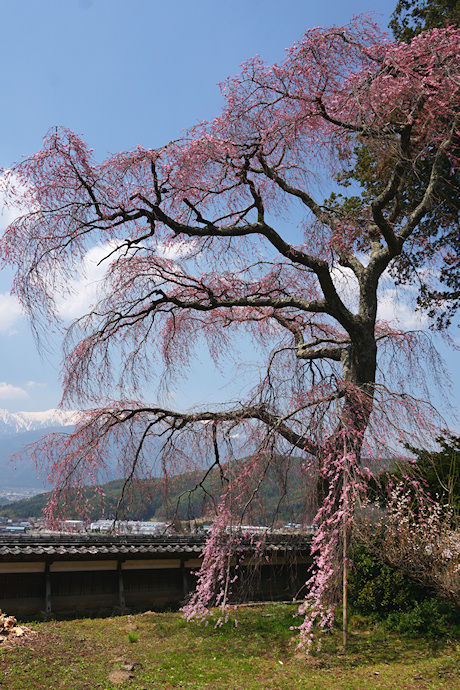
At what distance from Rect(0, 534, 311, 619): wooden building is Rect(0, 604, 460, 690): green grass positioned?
87 cm

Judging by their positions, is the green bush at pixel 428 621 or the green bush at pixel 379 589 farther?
the green bush at pixel 379 589

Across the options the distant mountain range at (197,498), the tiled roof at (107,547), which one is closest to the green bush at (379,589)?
the tiled roof at (107,547)

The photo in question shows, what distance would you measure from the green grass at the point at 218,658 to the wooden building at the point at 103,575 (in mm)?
868

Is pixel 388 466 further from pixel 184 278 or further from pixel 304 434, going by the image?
pixel 184 278

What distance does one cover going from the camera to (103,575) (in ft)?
30.5

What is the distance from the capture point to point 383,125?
684 centimetres

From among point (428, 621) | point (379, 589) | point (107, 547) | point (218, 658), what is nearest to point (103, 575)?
point (107, 547)

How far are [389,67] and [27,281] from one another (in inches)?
234

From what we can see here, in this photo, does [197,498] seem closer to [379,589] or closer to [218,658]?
[218,658]

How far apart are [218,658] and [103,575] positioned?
3.64 m

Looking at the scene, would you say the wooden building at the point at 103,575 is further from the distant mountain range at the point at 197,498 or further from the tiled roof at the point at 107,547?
the distant mountain range at the point at 197,498

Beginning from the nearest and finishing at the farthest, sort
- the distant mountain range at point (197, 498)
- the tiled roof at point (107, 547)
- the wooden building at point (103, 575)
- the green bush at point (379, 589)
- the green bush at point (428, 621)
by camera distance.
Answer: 1. the distant mountain range at point (197, 498)
2. the green bush at point (428, 621)
3. the green bush at point (379, 589)
4. the tiled roof at point (107, 547)
5. the wooden building at point (103, 575)

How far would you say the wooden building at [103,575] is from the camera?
27.3 ft

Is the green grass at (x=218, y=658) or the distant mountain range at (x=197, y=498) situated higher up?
the distant mountain range at (x=197, y=498)
